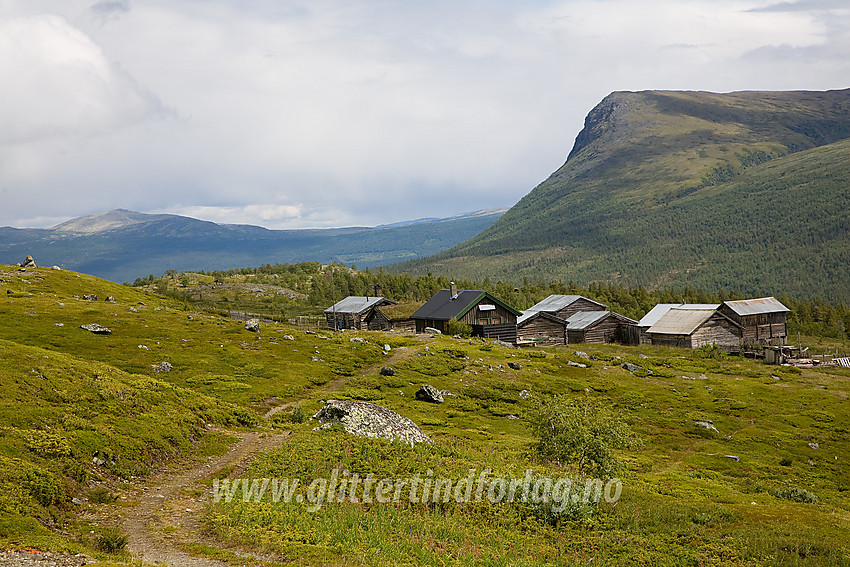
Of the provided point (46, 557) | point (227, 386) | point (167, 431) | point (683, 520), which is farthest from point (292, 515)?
point (227, 386)

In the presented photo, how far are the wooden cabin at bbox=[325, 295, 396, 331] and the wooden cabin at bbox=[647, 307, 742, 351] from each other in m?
51.0

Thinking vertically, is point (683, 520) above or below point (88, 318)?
below

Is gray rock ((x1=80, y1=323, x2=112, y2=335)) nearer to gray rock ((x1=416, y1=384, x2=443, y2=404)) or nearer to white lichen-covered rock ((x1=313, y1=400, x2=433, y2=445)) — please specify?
white lichen-covered rock ((x1=313, y1=400, x2=433, y2=445))

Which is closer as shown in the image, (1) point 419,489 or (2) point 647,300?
(1) point 419,489

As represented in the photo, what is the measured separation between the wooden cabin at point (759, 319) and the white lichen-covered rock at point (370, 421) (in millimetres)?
90443

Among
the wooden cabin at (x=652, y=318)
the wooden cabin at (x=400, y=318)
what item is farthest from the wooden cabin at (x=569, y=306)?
the wooden cabin at (x=400, y=318)

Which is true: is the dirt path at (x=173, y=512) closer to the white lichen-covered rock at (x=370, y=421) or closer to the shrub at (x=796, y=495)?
the white lichen-covered rock at (x=370, y=421)

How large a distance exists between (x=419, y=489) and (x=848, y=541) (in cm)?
1804

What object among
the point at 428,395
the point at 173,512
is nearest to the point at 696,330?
the point at 428,395

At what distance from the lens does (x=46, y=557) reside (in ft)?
50.6

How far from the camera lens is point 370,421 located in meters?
34.0

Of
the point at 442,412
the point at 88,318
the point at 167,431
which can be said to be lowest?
the point at 442,412

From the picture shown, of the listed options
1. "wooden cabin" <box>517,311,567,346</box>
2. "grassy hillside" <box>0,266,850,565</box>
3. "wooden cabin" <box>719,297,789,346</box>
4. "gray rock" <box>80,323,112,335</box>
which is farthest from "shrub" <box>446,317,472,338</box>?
"gray rock" <box>80,323,112,335</box>

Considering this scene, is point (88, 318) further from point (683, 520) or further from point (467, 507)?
point (683, 520)
